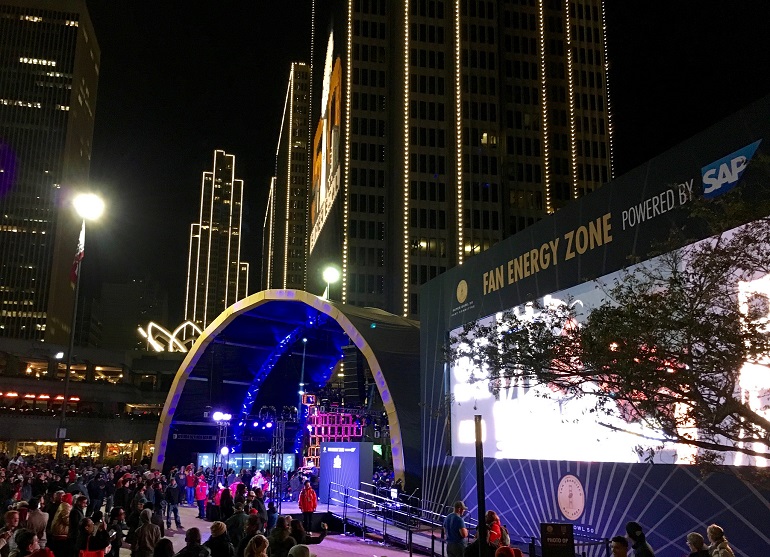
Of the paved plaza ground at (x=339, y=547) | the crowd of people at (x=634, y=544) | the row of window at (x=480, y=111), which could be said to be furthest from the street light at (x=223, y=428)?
the row of window at (x=480, y=111)

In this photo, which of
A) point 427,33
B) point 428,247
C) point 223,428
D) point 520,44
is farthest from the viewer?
point 520,44

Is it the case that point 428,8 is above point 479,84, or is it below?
above

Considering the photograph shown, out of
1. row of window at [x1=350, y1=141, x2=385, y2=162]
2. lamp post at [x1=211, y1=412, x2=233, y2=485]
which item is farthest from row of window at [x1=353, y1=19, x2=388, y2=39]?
lamp post at [x1=211, y1=412, x2=233, y2=485]

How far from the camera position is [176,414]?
34406 millimetres

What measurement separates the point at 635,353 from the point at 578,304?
8.51 metres

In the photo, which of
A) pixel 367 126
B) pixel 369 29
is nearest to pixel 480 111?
pixel 367 126

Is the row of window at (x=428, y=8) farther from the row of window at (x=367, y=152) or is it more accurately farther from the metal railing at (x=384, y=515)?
the metal railing at (x=384, y=515)

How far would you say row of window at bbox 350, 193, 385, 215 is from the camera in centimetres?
8350

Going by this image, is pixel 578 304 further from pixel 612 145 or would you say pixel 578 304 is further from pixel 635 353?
pixel 612 145

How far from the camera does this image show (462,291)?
2012 centimetres

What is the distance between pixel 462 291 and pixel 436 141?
66650 mm

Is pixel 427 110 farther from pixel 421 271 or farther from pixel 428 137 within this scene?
pixel 421 271

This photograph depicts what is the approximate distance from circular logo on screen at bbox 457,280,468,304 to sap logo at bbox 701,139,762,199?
29.0 ft

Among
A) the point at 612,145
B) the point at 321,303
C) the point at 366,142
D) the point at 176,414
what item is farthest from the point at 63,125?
the point at 321,303
